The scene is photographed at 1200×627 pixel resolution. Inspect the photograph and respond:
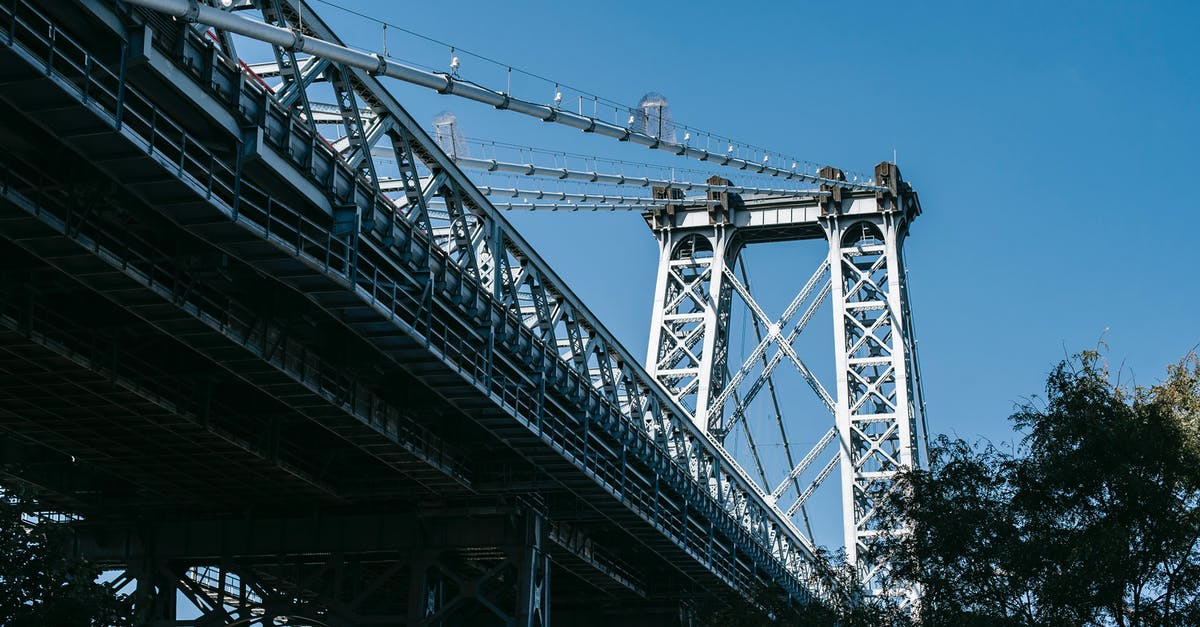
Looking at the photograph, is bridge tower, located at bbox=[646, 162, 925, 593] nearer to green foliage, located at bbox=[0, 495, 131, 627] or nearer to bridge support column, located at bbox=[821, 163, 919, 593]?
bridge support column, located at bbox=[821, 163, 919, 593]

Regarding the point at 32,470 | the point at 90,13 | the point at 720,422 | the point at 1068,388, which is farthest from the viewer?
the point at 720,422

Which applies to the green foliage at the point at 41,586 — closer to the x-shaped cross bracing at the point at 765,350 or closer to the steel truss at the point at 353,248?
the steel truss at the point at 353,248

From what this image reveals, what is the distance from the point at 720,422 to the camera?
7262cm

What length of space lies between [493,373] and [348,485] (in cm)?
631

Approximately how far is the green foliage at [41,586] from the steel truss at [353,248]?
16.4 ft

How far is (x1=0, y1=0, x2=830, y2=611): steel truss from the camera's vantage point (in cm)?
2294

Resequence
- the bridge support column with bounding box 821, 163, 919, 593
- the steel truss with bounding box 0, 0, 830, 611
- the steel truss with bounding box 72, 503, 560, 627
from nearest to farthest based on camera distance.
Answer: the steel truss with bounding box 0, 0, 830, 611
the steel truss with bounding box 72, 503, 560, 627
the bridge support column with bounding box 821, 163, 919, 593

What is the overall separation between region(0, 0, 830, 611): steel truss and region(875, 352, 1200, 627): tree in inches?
346

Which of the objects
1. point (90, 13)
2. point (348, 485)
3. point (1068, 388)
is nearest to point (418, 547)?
point (348, 485)

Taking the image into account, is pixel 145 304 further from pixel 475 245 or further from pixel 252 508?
pixel 252 508

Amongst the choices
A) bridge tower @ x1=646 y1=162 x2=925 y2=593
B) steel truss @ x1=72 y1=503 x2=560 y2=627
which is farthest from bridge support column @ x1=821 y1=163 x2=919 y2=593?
steel truss @ x1=72 y1=503 x2=560 y2=627

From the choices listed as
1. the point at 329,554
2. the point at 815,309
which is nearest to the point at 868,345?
the point at 815,309

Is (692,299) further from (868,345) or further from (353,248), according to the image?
(353,248)

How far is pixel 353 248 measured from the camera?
90.9ft
